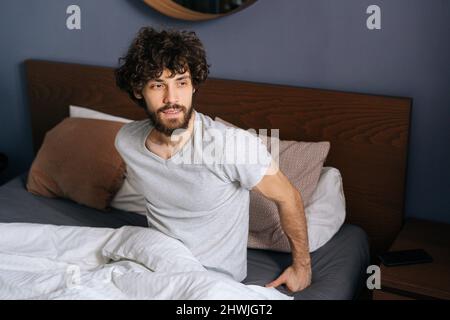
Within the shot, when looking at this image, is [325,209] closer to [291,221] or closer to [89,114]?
[291,221]

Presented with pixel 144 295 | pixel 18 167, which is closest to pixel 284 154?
pixel 144 295

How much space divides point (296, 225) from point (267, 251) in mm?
319

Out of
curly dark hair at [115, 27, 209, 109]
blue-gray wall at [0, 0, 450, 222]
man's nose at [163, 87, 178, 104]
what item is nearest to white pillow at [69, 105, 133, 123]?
blue-gray wall at [0, 0, 450, 222]

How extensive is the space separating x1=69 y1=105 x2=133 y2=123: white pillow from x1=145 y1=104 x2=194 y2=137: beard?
0.79 metres

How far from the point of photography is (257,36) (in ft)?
7.43

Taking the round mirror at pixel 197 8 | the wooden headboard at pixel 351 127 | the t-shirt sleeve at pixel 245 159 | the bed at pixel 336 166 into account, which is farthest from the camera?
the round mirror at pixel 197 8

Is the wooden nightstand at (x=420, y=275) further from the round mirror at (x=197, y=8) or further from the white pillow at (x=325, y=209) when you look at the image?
the round mirror at (x=197, y=8)

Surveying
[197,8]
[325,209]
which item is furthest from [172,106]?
[197,8]

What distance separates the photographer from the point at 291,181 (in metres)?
2.09

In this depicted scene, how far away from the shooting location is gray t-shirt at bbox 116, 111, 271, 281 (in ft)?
5.47

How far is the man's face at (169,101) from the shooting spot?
170 centimetres

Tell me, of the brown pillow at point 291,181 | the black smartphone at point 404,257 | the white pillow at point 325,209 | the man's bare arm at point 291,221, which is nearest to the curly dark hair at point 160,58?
the man's bare arm at point 291,221

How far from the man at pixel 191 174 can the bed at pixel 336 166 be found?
0.53 ft
